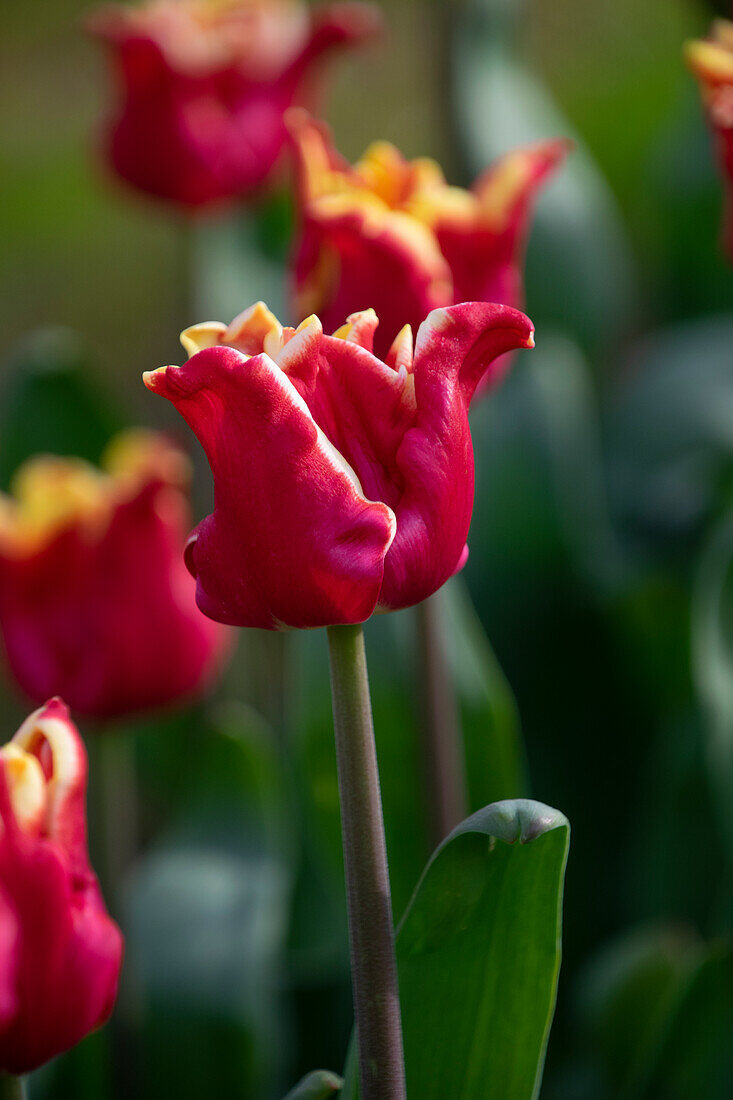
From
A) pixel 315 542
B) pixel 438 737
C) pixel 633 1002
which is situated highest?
pixel 315 542

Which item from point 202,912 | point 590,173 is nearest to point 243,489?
point 202,912

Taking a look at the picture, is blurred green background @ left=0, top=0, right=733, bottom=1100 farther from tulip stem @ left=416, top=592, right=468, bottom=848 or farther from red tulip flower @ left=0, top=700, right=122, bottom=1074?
red tulip flower @ left=0, top=700, right=122, bottom=1074

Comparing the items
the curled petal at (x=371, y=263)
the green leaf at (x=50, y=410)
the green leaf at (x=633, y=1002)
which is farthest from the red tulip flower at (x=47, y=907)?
the green leaf at (x=50, y=410)

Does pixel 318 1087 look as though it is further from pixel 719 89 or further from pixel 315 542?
pixel 719 89

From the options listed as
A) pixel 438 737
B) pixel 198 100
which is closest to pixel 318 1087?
pixel 438 737

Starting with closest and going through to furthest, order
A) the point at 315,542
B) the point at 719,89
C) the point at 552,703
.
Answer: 1. the point at 315,542
2. the point at 719,89
3. the point at 552,703

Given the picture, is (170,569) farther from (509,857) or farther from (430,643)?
(509,857)

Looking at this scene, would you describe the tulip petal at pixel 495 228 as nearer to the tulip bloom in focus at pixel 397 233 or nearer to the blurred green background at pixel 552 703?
the tulip bloom in focus at pixel 397 233
